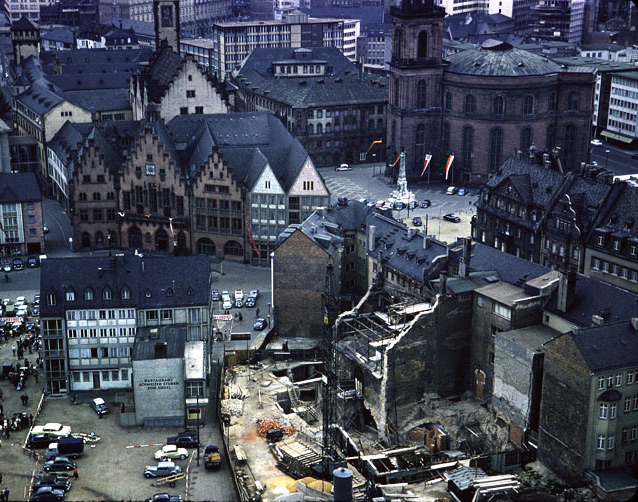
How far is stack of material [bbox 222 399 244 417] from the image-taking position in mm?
131375

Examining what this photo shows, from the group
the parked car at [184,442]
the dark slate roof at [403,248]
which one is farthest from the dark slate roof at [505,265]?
the parked car at [184,442]

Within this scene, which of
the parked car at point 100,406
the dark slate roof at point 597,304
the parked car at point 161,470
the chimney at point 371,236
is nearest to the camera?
the dark slate roof at point 597,304

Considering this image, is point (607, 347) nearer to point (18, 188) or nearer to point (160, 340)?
point (160, 340)

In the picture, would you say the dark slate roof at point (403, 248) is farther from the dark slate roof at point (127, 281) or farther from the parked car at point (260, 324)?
the dark slate roof at point (127, 281)

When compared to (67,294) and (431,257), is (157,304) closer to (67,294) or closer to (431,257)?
(67,294)

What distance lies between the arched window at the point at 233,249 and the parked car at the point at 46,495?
248 feet

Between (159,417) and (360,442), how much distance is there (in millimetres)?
23968

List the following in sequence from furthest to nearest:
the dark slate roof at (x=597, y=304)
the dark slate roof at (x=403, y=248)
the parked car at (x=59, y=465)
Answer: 1. the dark slate roof at (x=403, y=248)
2. the parked car at (x=59, y=465)
3. the dark slate roof at (x=597, y=304)

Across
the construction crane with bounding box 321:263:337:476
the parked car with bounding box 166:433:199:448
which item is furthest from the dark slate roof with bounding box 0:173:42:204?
the parked car with bounding box 166:433:199:448

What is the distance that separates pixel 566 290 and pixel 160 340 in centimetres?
4851

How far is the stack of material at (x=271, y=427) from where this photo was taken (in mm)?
126762

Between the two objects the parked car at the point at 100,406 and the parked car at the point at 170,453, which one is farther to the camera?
the parked car at the point at 100,406

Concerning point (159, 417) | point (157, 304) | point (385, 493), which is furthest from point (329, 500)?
point (157, 304)

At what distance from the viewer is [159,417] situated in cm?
12975
